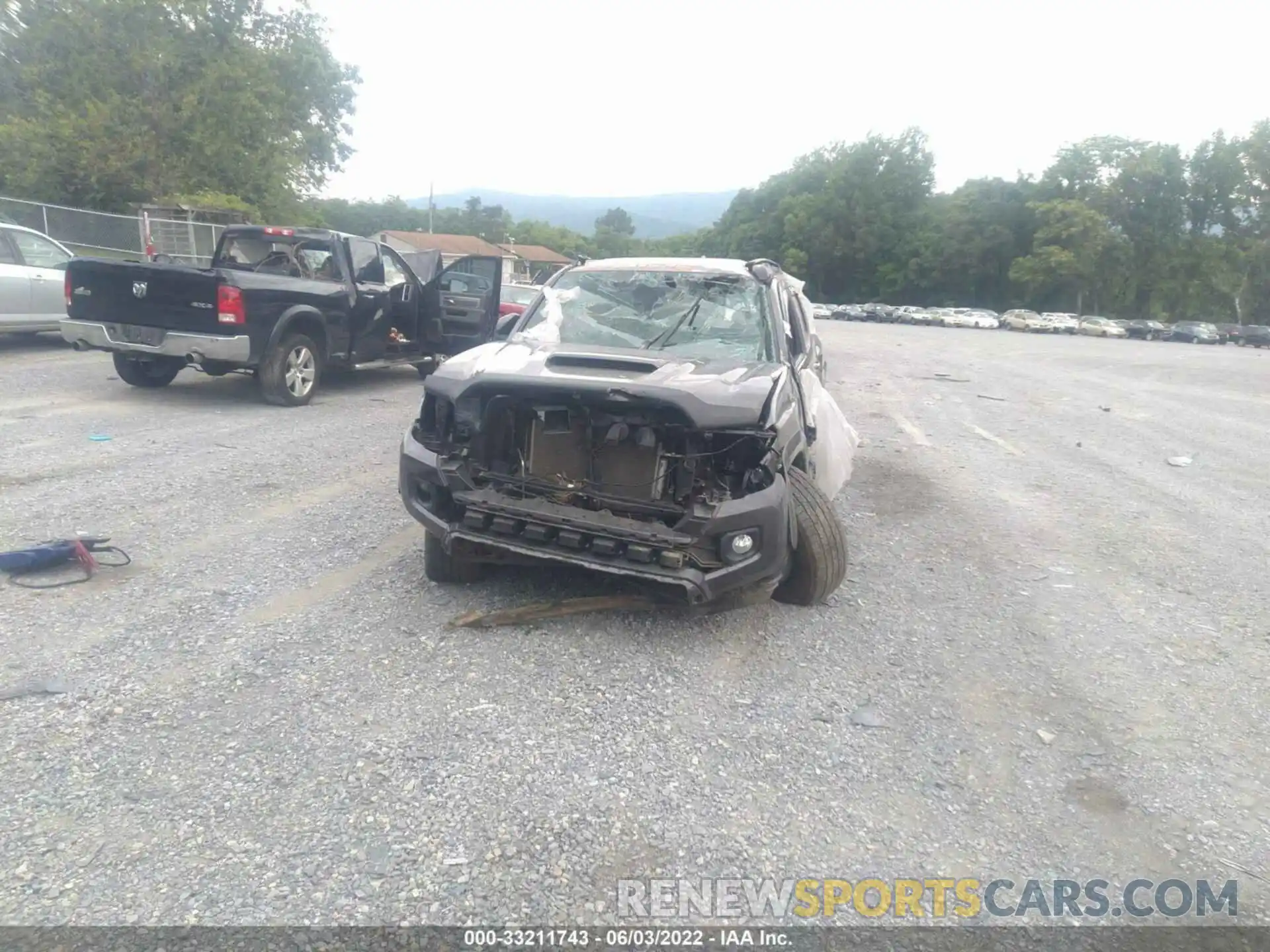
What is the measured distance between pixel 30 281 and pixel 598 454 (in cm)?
1079

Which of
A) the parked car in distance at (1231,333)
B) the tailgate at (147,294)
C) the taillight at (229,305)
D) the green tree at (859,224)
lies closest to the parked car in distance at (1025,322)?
the parked car in distance at (1231,333)

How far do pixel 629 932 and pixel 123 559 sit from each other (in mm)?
3863

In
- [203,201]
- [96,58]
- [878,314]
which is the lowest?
[878,314]

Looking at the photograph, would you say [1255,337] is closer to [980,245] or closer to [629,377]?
[980,245]

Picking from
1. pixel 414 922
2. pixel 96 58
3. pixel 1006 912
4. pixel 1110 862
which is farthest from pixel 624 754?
pixel 96 58

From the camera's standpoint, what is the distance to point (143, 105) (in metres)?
31.1

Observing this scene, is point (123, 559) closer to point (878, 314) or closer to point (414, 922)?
point (414, 922)

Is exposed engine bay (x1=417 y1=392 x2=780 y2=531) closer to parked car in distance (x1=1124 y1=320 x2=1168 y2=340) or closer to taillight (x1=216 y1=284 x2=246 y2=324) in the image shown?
taillight (x1=216 y1=284 x2=246 y2=324)

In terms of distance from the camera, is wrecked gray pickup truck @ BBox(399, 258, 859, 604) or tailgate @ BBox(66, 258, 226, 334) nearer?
wrecked gray pickup truck @ BBox(399, 258, 859, 604)

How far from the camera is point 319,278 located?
410 inches

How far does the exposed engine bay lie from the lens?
4.24 m

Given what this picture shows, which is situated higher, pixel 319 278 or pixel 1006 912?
pixel 319 278

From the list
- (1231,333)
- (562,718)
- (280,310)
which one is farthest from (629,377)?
(1231,333)

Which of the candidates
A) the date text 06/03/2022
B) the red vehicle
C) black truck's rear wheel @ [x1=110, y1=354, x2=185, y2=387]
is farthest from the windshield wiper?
the red vehicle
